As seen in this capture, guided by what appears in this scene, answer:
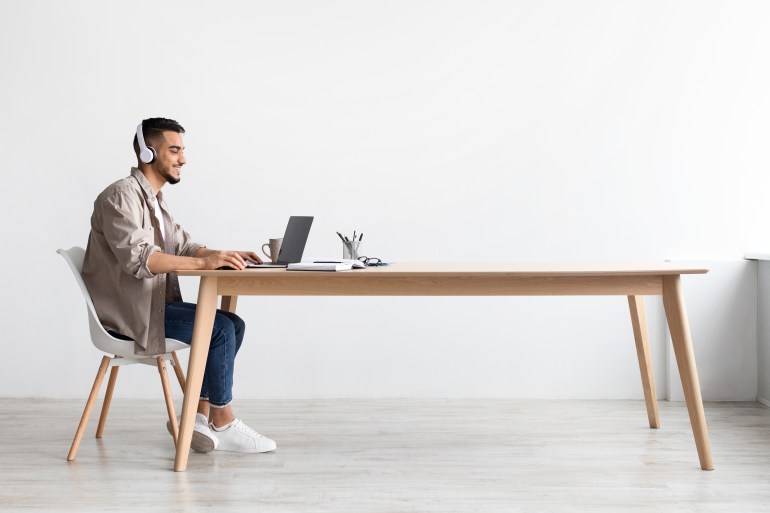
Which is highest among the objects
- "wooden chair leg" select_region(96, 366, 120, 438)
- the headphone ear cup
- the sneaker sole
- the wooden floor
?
the headphone ear cup

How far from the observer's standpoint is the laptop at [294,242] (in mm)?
2875

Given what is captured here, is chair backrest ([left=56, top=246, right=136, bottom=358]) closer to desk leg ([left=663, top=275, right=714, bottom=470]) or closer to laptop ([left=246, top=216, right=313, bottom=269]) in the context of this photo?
laptop ([left=246, top=216, right=313, bottom=269])

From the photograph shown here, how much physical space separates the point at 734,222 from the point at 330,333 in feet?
6.65

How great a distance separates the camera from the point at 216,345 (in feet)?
9.36

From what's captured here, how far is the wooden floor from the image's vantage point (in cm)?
→ 236

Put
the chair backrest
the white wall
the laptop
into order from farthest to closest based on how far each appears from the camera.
→ the white wall, the laptop, the chair backrest

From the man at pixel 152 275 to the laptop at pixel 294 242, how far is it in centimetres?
14

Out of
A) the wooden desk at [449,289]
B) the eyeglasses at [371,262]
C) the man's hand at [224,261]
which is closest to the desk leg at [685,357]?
the wooden desk at [449,289]

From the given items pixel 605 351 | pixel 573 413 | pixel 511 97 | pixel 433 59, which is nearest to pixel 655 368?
pixel 605 351

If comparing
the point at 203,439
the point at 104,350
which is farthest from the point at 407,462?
the point at 104,350

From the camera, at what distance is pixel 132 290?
110 inches

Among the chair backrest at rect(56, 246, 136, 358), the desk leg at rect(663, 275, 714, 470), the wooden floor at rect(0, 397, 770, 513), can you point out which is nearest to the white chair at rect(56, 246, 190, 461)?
the chair backrest at rect(56, 246, 136, 358)

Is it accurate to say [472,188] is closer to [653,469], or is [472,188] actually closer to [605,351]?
[605,351]

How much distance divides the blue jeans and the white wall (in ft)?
3.62
